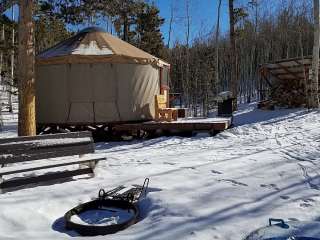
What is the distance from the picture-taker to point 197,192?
4.88 metres

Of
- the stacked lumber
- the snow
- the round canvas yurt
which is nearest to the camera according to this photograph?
the snow

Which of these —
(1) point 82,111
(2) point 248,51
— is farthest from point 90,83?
(2) point 248,51

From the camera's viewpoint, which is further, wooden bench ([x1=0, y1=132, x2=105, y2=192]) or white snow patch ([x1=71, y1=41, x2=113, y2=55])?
white snow patch ([x1=71, y1=41, x2=113, y2=55])

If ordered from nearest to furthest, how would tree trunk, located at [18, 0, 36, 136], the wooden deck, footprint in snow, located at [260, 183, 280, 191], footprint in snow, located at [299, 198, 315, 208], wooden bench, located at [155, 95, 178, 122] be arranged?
footprint in snow, located at [299, 198, 315, 208] < footprint in snow, located at [260, 183, 280, 191] < tree trunk, located at [18, 0, 36, 136] < the wooden deck < wooden bench, located at [155, 95, 178, 122]

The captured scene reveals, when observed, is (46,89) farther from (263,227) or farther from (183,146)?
(263,227)

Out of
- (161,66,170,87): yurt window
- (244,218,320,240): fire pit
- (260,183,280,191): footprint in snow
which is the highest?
(161,66,170,87): yurt window

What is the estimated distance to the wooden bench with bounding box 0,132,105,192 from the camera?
16.7 ft

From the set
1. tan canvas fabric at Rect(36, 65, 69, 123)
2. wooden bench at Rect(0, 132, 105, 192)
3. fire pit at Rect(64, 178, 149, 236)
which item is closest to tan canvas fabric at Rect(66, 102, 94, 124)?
tan canvas fabric at Rect(36, 65, 69, 123)

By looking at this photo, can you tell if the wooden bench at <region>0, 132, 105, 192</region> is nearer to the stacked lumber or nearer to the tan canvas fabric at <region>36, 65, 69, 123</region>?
the tan canvas fabric at <region>36, 65, 69, 123</region>

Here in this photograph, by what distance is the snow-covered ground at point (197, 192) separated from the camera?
3.85 m

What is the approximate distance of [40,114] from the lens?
1108cm

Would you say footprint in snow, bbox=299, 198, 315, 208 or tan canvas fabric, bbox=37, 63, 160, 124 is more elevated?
tan canvas fabric, bbox=37, 63, 160, 124

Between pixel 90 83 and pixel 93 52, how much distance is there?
746 millimetres

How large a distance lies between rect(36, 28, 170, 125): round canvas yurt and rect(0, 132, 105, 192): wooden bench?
4556 mm
